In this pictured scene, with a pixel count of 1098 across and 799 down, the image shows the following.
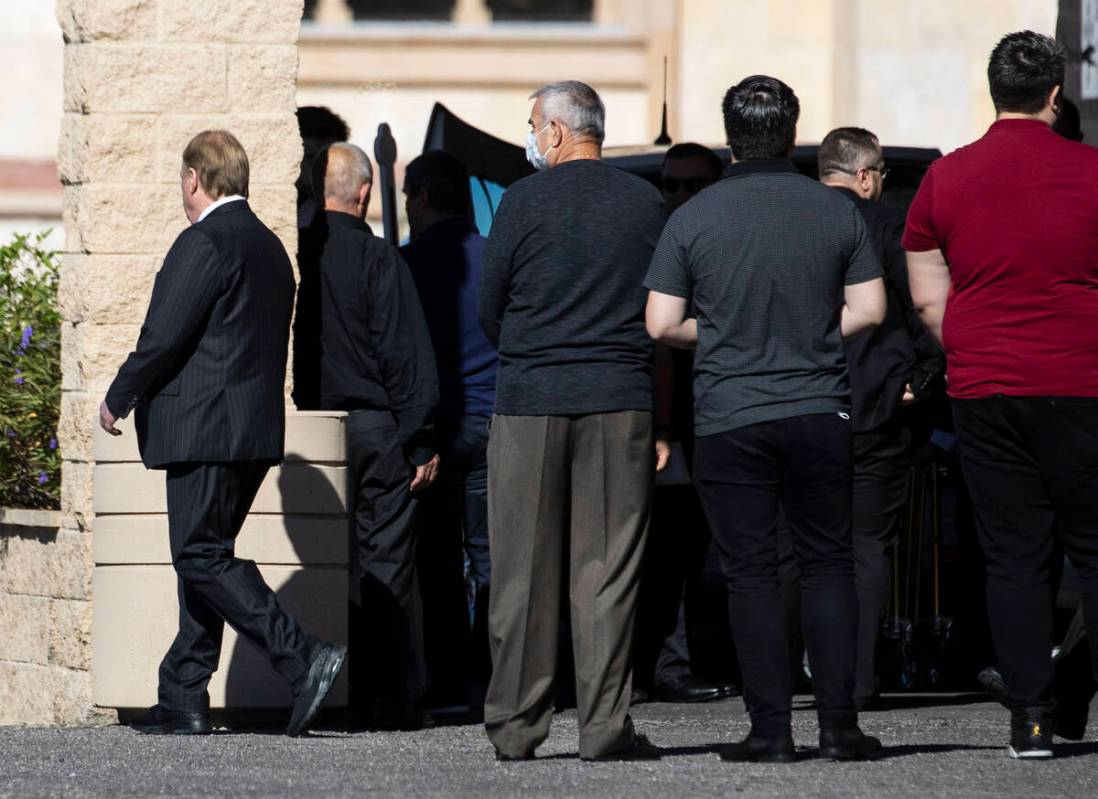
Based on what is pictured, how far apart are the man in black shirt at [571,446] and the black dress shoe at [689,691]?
2087mm

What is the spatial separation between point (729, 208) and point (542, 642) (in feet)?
4.26

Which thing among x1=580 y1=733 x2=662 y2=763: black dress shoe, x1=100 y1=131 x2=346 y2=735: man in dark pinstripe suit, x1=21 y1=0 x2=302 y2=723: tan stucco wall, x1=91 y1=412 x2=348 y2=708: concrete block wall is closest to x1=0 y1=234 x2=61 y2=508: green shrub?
x1=21 y1=0 x2=302 y2=723: tan stucco wall

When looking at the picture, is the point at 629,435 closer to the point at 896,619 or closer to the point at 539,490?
the point at 539,490

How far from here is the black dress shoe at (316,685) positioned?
7.83m

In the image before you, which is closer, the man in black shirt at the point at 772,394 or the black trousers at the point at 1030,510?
the man in black shirt at the point at 772,394

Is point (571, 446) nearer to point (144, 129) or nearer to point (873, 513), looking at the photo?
point (873, 513)

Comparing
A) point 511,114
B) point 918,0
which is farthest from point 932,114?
point 511,114

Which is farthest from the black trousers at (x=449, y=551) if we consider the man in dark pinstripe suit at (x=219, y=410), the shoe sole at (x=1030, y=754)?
the shoe sole at (x=1030, y=754)

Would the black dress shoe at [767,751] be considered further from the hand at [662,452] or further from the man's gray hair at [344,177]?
the man's gray hair at [344,177]

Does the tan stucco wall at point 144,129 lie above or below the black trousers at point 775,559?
above

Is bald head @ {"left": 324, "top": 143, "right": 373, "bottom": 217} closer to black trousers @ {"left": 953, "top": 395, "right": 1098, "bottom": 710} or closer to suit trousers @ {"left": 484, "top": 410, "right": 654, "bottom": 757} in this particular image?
suit trousers @ {"left": 484, "top": 410, "right": 654, "bottom": 757}

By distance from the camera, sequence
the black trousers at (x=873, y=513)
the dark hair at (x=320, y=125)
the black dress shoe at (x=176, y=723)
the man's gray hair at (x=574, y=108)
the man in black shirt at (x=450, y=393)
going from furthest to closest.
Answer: the dark hair at (x=320, y=125) → the man in black shirt at (x=450, y=393) → the black trousers at (x=873, y=513) → the black dress shoe at (x=176, y=723) → the man's gray hair at (x=574, y=108)

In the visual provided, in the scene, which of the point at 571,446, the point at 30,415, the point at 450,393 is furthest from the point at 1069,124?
the point at 30,415

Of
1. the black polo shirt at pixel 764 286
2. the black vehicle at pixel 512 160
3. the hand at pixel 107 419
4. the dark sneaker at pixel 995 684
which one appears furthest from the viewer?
the black vehicle at pixel 512 160
